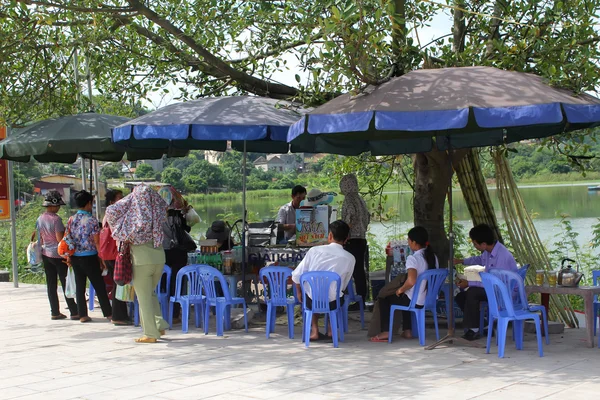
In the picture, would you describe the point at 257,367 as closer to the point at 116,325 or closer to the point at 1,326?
the point at 116,325

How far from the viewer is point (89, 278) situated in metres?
8.52

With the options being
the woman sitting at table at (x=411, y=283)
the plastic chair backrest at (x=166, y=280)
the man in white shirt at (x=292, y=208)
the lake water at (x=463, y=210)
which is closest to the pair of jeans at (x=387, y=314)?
the woman sitting at table at (x=411, y=283)

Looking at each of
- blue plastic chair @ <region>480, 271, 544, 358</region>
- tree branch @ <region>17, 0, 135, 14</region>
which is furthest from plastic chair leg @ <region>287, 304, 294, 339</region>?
tree branch @ <region>17, 0, 135, 14</region>

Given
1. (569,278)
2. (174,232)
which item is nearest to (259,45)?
(174,232)

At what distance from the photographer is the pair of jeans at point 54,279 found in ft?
28.5

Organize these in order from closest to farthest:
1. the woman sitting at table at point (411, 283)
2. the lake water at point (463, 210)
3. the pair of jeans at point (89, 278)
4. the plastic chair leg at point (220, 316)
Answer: the woman sitting at table at point (411, 283)
the plastic chair leg at point (220, 316)
the pair of jeans at point (89, 278)
the lake water at point (463, 210)

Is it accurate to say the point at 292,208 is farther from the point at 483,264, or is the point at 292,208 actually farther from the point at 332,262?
the point at 483,264

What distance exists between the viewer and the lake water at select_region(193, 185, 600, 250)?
631 inches

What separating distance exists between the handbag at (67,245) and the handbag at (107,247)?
0.39 metres

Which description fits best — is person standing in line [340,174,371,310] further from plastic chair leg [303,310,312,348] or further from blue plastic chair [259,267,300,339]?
plastic chair leg [303,310,312,348]

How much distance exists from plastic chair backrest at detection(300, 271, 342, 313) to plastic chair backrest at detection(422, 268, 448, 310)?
0.70 m

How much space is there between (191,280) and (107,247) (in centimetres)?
95

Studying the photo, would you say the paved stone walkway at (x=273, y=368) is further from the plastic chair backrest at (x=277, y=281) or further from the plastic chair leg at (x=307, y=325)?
the plastic chair backrest at (x=277, y=281)

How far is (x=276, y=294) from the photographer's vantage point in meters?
7.35
